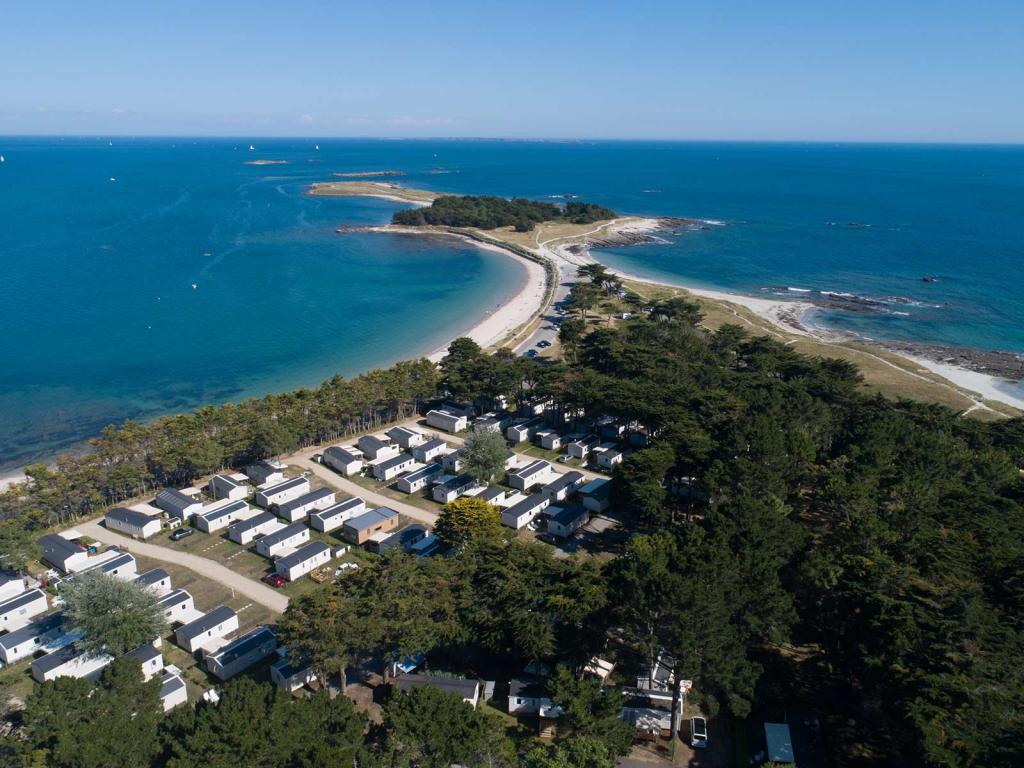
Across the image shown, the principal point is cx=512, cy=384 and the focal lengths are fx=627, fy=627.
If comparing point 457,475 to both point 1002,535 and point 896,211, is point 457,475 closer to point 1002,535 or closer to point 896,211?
point 1002,535

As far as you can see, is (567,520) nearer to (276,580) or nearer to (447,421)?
(276,580)

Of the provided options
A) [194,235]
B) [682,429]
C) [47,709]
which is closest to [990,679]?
[682,429]

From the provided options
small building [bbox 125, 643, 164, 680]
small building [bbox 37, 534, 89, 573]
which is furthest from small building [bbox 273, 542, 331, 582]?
small building [bbox 37, 534, 89, 573]

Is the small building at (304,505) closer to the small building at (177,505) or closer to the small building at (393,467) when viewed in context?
the small building at (393,467)

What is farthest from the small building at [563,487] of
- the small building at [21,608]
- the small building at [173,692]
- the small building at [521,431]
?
the small building at [21,608]

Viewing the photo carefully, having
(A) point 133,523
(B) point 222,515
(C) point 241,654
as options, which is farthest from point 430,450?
(C) point 241,654

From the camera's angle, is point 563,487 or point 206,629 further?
point 563,487

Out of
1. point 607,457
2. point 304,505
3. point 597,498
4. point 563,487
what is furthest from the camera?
point 607,457

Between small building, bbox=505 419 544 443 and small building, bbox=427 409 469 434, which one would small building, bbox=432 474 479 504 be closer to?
small building, bbox=505 419 544 443
